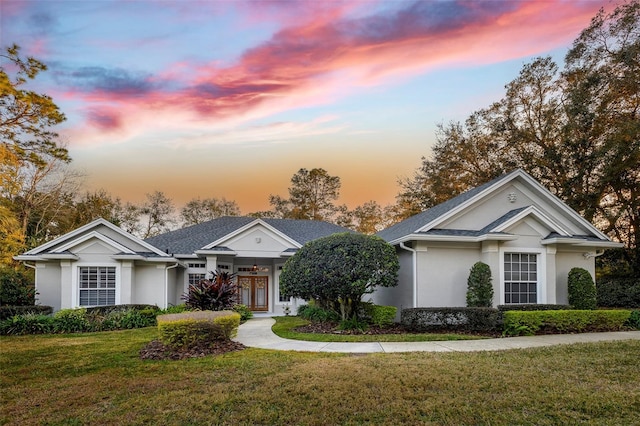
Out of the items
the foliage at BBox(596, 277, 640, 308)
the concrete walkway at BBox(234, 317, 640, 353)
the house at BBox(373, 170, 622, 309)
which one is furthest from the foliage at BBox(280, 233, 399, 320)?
the foliage at BBox(596, 277, 640, 308)

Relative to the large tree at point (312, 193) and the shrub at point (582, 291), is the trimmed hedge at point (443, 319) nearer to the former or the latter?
the shrub at point (582, 291)

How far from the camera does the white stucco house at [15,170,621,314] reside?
13961 millimetres

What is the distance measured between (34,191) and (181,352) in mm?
27532

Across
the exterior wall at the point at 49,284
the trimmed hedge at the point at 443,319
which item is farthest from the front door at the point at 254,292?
the trimmed hedge at the point at 443,319

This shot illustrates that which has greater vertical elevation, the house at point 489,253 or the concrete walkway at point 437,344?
the house at point 489,253

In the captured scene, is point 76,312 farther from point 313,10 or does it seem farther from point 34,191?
point 34,191

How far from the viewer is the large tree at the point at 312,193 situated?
40.2 metres

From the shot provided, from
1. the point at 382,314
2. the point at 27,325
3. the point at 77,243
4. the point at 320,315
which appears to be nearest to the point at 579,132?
the point at 382,314

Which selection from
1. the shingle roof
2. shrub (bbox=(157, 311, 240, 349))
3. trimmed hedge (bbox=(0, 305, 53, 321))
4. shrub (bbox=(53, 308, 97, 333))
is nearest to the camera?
shrub (bbox=(157, 311, 240, 349))

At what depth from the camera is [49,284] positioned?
16.6 metres

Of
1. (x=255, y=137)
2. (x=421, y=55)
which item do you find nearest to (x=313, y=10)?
(x=421, y=55)

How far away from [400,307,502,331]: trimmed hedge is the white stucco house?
1.25 meters

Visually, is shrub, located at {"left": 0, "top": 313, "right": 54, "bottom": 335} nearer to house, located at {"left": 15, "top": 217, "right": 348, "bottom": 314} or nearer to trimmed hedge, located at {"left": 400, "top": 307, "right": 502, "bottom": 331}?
house, located at {"left": 15, "top": 217, "right": 348, "bottom": 314}

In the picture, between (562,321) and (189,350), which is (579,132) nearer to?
(562,321)
